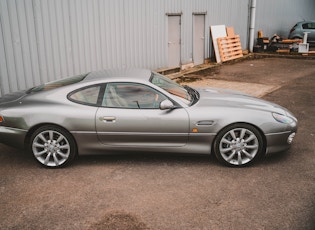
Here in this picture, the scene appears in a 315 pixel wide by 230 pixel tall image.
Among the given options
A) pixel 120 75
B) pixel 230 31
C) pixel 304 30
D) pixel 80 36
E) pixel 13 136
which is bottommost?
pixel 13 136

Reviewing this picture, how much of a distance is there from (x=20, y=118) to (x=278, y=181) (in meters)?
3.76

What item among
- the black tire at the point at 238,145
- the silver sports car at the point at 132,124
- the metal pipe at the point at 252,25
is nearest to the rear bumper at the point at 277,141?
the silver sports car at the point at 132,124

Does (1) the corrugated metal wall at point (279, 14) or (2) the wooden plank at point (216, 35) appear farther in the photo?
(1) the corrugated metal wall at point (279, 14)

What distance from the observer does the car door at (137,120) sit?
496cm

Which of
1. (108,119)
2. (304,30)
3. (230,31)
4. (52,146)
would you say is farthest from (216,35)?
(52,146)

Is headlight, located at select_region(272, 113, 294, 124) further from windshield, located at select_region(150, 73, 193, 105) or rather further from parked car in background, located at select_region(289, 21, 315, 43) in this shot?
parked car in background, located at select_region(289, 21, 315, 43)

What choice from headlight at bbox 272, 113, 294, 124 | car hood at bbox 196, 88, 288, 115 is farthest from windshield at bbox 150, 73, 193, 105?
headlight at bbox 272, 113, 294, 124

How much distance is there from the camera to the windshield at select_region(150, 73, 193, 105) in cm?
527

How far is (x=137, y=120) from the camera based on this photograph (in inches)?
195

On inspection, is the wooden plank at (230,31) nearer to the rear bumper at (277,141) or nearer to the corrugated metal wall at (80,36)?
the corrugated metal wall at (80,36)

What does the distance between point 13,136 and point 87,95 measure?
125 centimetres

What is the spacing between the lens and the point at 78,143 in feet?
16.7

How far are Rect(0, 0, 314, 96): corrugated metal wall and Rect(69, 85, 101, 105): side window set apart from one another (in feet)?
12.1

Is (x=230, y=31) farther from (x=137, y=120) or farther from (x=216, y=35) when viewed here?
(x=137, y=120)
